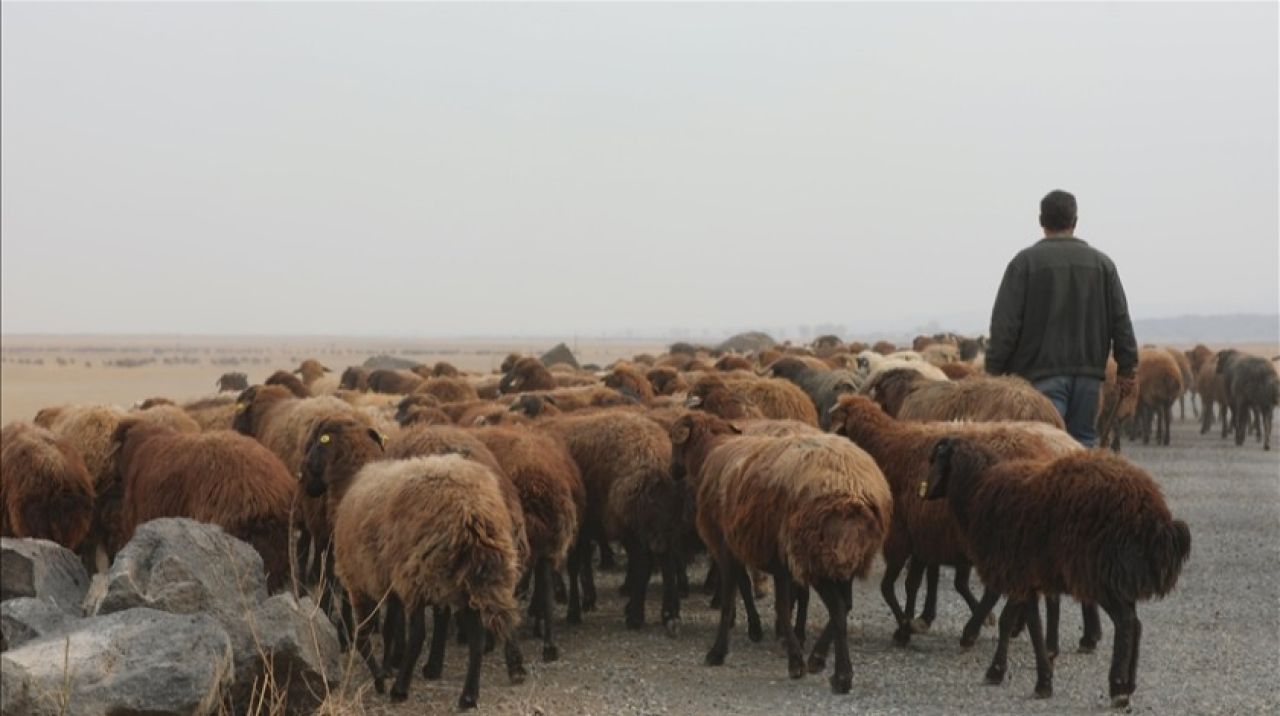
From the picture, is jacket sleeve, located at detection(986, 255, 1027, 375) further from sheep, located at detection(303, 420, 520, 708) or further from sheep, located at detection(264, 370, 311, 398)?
sheep, located at detection(264, 370, 311, 398)

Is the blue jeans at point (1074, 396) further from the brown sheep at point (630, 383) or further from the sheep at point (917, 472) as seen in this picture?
the brown sheep at point (630, 383)

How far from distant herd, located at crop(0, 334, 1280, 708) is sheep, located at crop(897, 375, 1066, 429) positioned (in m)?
0.03

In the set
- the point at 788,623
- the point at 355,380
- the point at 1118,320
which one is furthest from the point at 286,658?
the point at 355,380

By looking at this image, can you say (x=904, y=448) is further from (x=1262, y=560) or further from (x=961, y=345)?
(x=961, y=345)

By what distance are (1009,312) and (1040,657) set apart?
10.3ft

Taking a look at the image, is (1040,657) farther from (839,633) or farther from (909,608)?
(909,608)

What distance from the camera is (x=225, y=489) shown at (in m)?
10.1

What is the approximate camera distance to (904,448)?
33.1 ft

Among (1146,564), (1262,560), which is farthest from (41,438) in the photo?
(1262,560)

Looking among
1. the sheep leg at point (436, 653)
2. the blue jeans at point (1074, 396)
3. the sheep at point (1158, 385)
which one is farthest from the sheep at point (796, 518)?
the sheep at point (1158, 385)

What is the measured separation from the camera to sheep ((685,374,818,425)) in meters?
12.8

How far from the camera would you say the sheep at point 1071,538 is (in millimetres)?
7855

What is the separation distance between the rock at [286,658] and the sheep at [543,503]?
6.81 ft

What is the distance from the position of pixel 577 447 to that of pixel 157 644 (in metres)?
4.30
